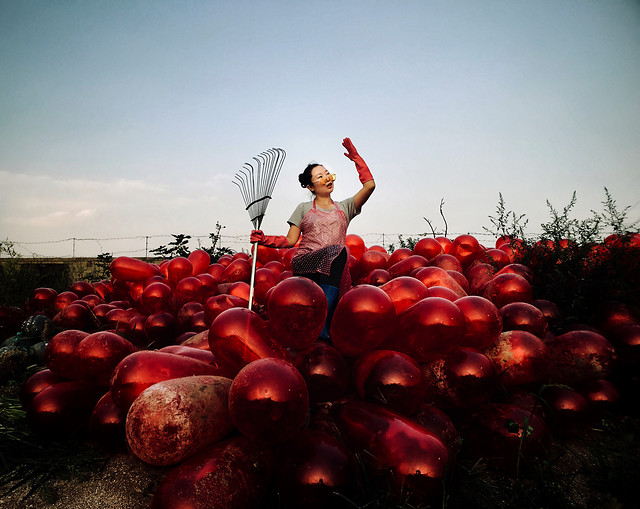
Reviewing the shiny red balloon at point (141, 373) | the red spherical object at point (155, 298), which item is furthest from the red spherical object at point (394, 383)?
the red spherical object at point (155, 298)

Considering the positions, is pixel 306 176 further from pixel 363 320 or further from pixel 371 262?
pixel 363 320

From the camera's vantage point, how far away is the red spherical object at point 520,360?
2.12 m

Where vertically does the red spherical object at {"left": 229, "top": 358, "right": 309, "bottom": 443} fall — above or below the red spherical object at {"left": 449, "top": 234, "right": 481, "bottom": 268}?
below

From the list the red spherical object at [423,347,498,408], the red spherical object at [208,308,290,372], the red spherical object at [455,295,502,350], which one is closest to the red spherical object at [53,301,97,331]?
the red spherical object at [208,308,290,372]

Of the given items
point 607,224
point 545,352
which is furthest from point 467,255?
point 545,352

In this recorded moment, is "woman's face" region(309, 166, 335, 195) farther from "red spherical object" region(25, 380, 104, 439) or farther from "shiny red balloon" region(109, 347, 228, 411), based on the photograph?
"red spherical object" region(25, 380, 104, 439)

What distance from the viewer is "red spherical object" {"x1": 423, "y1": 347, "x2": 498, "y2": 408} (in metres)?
1.95

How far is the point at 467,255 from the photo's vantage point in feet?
13.5

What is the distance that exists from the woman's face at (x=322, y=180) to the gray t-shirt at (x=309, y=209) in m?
0.14

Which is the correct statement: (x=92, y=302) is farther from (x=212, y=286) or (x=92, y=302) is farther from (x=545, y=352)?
(x=545, y=352)

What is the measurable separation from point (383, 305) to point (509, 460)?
0.95m

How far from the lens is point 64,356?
2330mm

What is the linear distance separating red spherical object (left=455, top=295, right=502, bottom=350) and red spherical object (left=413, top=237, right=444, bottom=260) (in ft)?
6.21

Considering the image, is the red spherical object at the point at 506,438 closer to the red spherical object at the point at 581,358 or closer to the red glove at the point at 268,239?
the red spherical object at the point at 581,358
